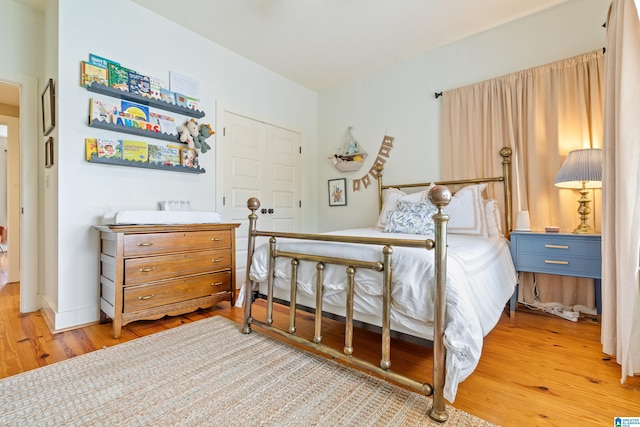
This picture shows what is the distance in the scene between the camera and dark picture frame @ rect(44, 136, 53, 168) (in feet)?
7.79

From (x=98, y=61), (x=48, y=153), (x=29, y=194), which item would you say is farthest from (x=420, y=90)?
(x=29, y=194)

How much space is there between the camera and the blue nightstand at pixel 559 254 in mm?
2178

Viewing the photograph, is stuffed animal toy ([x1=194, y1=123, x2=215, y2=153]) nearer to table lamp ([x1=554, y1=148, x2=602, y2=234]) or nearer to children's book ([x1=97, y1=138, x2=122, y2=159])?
children's book ([x1=97, y1=138, x2=122, y2=159])

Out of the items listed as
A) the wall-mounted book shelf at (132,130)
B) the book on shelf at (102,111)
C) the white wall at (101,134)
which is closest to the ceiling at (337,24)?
the white wall at (101,134)

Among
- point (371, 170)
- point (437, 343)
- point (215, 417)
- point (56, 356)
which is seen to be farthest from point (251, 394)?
point (371, 170)

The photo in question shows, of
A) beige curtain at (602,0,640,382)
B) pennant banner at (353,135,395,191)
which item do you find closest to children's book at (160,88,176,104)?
pennant banner at (353,135,395,191)

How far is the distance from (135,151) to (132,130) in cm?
17

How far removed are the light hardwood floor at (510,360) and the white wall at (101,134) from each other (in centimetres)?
36

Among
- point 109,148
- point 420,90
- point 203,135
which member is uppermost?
point 420,90

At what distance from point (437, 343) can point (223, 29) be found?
328 centimetres

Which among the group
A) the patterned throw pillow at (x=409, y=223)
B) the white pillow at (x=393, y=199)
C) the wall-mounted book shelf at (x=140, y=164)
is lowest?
the patterned throw pillow at (x=409, y=223)

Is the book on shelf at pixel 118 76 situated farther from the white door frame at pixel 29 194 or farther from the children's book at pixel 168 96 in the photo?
the white door frame at pixel 29 194

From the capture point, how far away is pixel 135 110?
8.46 ft

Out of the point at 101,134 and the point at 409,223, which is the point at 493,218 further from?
the point at 101,134
